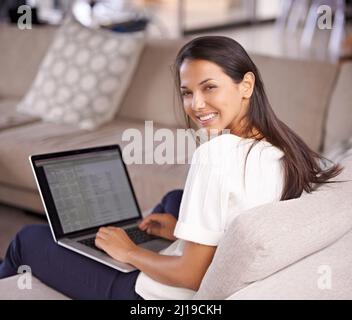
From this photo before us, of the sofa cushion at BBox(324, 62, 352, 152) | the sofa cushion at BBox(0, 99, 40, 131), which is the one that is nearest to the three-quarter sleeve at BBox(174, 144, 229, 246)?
the sofa cushion at BBox(324, 62, 352, 152)

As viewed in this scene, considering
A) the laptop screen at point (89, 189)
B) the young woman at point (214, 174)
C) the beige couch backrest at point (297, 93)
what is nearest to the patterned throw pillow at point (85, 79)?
the beige couch backrest at point (297, 93)

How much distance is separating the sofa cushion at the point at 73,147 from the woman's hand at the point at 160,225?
763mm

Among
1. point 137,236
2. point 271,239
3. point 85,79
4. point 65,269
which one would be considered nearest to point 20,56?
point 85,79

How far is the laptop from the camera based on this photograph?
73.5 inches

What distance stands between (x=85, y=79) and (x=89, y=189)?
1.54m

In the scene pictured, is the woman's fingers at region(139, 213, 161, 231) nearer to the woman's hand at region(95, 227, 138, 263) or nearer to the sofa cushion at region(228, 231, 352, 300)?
the woman's hand at region(95, 227, 138, 263)

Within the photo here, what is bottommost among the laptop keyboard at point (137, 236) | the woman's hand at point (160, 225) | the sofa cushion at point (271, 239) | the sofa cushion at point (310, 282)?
the laptop keyboard at point (137, 236)

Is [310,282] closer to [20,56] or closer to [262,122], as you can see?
[262,122]

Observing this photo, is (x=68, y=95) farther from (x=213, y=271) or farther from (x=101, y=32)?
(x=213, y=271)

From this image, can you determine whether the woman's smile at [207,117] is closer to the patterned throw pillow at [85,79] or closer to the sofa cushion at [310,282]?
the sofa cushion at [310,282]

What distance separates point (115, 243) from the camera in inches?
66.1

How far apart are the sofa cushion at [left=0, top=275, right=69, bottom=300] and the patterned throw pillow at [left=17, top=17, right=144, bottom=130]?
163 centimetres

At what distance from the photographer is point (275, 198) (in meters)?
1.49

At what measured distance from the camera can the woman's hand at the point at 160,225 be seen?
1.92m
